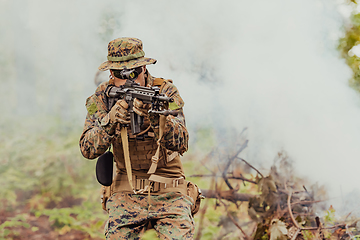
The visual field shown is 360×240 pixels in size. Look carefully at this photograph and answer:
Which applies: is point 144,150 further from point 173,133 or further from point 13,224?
point 13,224

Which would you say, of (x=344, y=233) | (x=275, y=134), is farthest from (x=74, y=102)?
(x=344, y=233)

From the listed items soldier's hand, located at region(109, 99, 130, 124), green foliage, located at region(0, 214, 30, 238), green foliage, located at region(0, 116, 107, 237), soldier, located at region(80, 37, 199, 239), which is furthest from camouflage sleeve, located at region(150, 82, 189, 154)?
green foliage, located at region(0, 214, 30, 238)

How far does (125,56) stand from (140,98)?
441mm

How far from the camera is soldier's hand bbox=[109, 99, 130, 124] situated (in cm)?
278

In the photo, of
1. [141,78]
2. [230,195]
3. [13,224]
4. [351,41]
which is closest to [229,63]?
[351,41]

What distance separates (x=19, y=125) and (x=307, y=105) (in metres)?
3.49

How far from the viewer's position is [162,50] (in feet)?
17.4

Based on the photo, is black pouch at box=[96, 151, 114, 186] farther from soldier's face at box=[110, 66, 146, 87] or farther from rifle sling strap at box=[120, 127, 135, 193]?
soldier's face at box=[110, 66, 146, 87]

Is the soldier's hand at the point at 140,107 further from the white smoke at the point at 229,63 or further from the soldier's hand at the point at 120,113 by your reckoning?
the white smoke at the point at 229,63

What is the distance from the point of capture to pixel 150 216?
2.99 metres

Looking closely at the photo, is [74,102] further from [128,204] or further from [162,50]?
[128,204]

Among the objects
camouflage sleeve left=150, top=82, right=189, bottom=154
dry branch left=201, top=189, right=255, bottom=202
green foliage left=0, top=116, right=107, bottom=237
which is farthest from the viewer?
green foliage left=0, top=116, right=107, bottom=237

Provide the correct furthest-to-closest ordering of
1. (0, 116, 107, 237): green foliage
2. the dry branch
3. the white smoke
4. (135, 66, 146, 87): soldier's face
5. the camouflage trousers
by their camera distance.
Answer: (0, 116, 107, 237): green foliage
the dry branch
the white smoke
(135, 66, 146, 87): soldier's face
the camouflage trousers

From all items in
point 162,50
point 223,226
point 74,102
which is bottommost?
point 223,226
